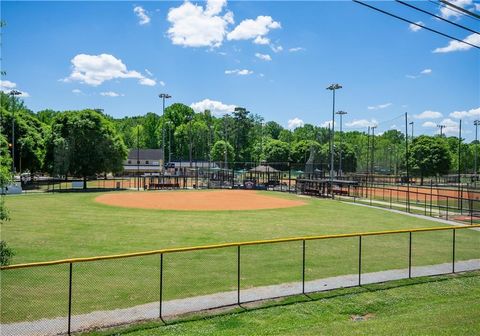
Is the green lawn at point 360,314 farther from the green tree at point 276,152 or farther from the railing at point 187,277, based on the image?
the green tree at point 276,152

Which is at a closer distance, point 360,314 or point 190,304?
point 360,314

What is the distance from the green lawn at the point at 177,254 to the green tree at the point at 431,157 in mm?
61126

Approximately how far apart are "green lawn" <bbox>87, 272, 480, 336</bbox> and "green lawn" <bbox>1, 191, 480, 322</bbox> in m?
2.14

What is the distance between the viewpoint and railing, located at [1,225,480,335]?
34.0 ft

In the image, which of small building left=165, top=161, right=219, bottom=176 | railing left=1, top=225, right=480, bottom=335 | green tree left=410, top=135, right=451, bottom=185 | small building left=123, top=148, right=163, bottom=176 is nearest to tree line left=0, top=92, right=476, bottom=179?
green tree left=410, top=135, right=451, bottom=185

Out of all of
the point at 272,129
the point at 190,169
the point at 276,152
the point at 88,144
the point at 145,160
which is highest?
the point at 272,129

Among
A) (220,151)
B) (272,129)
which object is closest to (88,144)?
(220,151)

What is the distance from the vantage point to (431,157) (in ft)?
284

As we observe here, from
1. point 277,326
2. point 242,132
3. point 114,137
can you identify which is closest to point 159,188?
point 114,137

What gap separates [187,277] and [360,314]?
6.00 meters

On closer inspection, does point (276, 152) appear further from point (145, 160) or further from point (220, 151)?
point (145, 160)

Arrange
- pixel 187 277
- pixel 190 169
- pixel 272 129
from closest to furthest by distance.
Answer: pixel 187 277 → pixel 190 169 → pixel 272 129

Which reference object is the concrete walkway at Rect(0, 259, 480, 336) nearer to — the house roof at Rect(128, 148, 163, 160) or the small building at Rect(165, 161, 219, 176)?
the small building at Rect(165, 161, 219, 176)

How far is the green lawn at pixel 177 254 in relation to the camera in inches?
481
